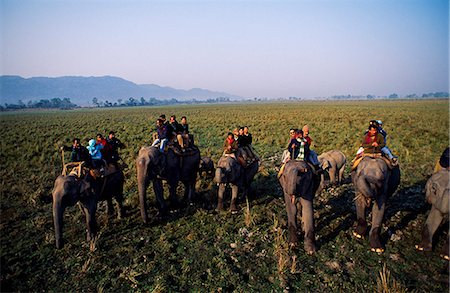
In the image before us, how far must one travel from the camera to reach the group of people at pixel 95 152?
8.09m

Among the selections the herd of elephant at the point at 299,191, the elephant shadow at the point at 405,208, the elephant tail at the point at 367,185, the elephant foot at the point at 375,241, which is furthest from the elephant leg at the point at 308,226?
the elephant shadow at the point at 405,208

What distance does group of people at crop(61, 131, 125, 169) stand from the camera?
8086mm

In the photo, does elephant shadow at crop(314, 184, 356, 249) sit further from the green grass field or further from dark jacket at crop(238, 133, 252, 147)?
dark jacket at crop(238, 133, 252, 147)

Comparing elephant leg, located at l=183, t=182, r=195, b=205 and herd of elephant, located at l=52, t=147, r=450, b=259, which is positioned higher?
herd of elephant, located at l=52, t=147, r=450, b=259

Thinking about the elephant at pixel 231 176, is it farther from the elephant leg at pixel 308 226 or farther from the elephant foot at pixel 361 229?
the elephant foot at pixel 361 229

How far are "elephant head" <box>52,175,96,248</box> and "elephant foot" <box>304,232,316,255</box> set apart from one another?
5.59 metres

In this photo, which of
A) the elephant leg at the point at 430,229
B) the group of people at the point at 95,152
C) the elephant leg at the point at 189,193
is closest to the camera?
the elephant leg at the point at 430,229

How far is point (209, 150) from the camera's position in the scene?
2081 centimetres

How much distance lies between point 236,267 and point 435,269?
444cm

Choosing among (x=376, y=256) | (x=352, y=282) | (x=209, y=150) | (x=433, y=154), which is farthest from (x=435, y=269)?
(x=209, y=150)

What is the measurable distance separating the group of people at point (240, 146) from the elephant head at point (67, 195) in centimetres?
447

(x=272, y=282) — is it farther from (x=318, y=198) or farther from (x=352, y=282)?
(x=318, y=198)

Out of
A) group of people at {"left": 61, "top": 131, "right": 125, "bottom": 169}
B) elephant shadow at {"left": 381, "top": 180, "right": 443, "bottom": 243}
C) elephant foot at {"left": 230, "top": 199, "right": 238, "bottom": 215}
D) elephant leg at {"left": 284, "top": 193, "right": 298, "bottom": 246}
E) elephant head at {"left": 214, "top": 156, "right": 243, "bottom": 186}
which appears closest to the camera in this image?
elephant leg at {"left": 284, "top": 193, "right": 298, "bottom": 246}

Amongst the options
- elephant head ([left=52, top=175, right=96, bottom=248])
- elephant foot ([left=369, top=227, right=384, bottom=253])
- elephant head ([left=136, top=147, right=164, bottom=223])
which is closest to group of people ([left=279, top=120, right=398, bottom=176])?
elephant foot ([left=369, top=227, right=384, bottom=253])
